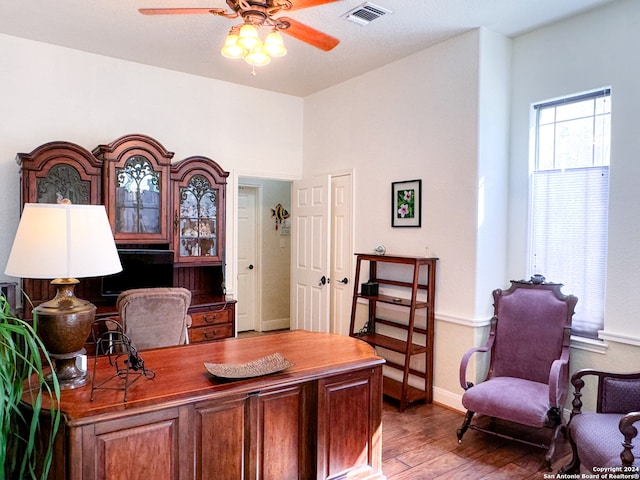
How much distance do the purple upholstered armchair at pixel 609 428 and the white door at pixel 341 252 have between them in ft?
8.36

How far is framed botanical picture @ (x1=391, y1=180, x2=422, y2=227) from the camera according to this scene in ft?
13.2

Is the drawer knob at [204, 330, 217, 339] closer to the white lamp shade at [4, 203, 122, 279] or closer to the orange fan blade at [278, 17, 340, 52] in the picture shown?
the white lamp shade at [4, 203, 122, 279]

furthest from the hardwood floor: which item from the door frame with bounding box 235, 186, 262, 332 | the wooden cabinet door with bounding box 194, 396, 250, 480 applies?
the door frame with bounding box 235, 186, 262, 332

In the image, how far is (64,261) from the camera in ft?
5.68

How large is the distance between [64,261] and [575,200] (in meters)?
3.40

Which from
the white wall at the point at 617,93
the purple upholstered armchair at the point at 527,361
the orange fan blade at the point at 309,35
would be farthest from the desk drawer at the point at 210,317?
the white wall at the point at 617,93

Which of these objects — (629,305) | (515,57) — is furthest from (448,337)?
(515,57)

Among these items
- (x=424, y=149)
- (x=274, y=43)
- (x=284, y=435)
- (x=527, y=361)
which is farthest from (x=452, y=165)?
(x=284, y=435)

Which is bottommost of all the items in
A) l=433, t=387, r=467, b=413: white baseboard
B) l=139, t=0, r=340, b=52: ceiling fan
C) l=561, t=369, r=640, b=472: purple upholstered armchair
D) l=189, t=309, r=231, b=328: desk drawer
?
l=433, t=387, r=467, b=413: white baseboard

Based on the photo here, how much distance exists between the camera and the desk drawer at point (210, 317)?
4039 mm

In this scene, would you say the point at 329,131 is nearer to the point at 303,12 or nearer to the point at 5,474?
the point at 303,12

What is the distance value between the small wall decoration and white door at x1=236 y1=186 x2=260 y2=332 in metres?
0.28

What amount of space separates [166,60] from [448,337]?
3.69m

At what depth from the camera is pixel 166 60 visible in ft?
14.0
